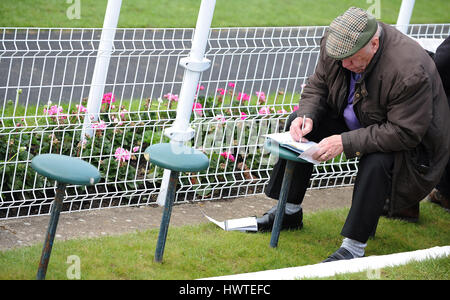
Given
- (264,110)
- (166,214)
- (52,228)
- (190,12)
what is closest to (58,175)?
(52,228)

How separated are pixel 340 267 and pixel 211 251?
0.85m

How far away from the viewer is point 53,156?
3.69m

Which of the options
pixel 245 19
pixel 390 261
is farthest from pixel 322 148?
pixel 245 19

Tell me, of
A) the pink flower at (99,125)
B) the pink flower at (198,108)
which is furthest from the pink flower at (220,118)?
the pink flower at (99,125)

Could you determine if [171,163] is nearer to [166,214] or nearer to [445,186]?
[166,214]

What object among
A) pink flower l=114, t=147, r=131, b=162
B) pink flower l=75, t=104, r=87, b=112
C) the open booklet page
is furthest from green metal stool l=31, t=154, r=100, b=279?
pink flower l=75, t=104, r=87, b=112

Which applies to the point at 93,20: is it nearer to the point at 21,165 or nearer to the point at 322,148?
the point at 21,165

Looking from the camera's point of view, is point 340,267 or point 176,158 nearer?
point 176,158

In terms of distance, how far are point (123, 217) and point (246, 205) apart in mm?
978

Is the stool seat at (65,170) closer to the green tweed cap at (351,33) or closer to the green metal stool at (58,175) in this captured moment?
the green metal stool at (58,175)

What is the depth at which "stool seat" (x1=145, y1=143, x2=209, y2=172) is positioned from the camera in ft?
12.7

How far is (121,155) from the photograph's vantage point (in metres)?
5.10

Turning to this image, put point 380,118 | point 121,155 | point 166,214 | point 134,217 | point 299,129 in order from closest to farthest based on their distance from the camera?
point 166,214 < point 380,118 < point 299,129 < point 134,217 < point 121,155
